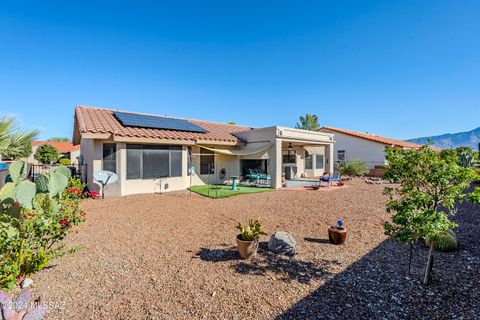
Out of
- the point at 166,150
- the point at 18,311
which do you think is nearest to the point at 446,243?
the point at 18,311

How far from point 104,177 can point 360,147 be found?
30.0 metres

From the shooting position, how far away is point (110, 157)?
1412 centimetres

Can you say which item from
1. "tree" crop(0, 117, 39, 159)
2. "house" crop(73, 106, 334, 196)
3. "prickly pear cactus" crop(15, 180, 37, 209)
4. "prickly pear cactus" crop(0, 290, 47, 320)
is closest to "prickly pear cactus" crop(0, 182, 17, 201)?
"prickly pear cactus" crop(15, 180, 37, 209)

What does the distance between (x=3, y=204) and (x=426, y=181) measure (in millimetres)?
8435

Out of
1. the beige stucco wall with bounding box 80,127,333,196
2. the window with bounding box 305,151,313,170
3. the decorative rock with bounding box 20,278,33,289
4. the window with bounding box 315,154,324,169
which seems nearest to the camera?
the decorative rock with bounding box 20,278,33,289

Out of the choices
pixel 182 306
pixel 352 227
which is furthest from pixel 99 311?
pixel 352 227

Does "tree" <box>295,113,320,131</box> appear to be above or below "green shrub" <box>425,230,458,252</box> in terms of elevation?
above

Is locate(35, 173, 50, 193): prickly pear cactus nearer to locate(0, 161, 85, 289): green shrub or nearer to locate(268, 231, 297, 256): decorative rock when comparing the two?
locate(0, 161, 85, 289): green shrub

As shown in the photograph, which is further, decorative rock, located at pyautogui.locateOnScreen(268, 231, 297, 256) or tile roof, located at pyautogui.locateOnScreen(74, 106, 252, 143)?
tile roof, located at pyautogui.locateOnScreen(74, 106, 252, 143)

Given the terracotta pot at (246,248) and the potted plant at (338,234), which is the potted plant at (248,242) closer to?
the terracotta pot at (246,248)

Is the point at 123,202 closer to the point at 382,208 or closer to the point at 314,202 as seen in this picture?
the point at 314,202

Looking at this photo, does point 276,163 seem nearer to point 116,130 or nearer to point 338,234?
point 116,130

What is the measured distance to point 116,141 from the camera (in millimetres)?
13844

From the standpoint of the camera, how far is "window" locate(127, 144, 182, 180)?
14.7 m
